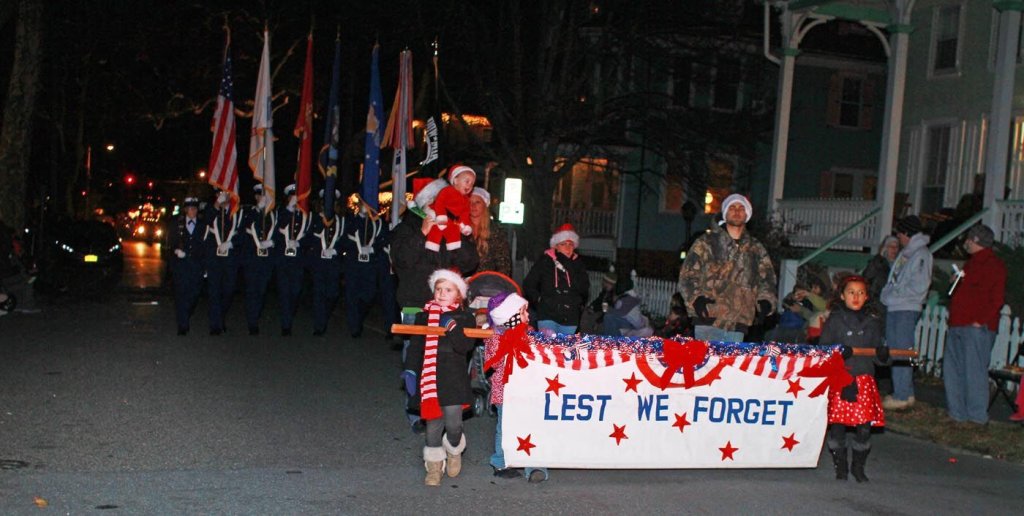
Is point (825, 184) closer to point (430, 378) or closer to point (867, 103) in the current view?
point (867, 103)

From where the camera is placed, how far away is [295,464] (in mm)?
7801

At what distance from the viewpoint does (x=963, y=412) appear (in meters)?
10.8

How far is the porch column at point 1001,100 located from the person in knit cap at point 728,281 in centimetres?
856

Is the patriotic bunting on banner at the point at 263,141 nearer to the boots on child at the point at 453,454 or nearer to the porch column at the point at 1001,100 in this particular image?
the boots on child at the point at 453,454

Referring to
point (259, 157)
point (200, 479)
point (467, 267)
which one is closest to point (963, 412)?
point (467, 267)

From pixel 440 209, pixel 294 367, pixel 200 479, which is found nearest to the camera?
pixel 200 479

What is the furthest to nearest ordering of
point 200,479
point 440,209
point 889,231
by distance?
1. point 889,231
2. point 440,209
3. point 200,479

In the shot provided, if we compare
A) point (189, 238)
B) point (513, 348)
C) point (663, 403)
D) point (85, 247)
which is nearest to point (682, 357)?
point (663, 403)

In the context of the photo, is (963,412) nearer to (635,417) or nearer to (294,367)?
(635,417)

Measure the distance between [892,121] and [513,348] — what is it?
12.8 meters

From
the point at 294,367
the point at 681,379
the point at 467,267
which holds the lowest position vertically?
the point at 294,367

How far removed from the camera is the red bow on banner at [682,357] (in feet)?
24.7

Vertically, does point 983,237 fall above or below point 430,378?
above

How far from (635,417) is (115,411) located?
459cm
